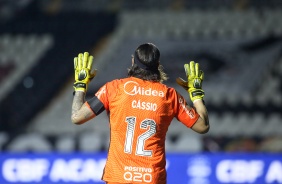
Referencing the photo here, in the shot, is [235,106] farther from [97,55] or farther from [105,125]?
[97,55]

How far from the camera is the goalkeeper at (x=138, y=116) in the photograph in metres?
5.18

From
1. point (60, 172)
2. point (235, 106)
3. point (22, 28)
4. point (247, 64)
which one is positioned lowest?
point (60, 172)

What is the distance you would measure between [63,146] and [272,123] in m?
3.56

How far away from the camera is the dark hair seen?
5.28 meters

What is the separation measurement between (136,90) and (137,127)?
235 mm

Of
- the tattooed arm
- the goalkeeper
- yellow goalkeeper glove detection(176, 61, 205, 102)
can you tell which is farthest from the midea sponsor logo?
yellow goalkeeper glove detection(176, 61, 205, 102)

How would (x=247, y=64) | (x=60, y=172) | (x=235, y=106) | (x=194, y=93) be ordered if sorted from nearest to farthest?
(x=194, y=93), (x=60, y=172), (x=235, y=106), (x=247, y=64)

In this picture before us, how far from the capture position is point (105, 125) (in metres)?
15.1

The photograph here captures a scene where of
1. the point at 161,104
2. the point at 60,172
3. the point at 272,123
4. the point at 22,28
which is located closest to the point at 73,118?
the point at 161,104

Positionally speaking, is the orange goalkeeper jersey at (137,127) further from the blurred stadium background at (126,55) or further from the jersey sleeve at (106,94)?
the blurred stadium background at (126,55)

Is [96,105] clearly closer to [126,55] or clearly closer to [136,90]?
[136,90]

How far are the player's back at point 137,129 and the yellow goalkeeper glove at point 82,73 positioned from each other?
0.76 feet

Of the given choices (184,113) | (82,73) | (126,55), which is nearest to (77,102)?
(82,73)

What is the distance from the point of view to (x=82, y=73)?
548 centimetres
